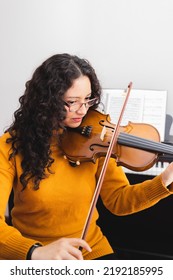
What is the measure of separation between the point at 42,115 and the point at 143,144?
1.00 ft

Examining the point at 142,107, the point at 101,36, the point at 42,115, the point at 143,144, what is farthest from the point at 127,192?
the point at 101,36

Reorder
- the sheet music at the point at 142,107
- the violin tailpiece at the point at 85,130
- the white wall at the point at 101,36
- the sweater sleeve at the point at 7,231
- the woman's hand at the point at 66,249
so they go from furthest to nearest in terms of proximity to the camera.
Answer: the white wall at the point at 101,36, the sheet music at the point at 142,107, the violin tailpiece at the point at 85,130, the sweater sleeve at the point at 7,231, the woman's hand at the point at 66,249

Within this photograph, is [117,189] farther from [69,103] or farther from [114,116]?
[114,116]

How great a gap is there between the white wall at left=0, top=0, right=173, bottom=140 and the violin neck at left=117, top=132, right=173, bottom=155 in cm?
89

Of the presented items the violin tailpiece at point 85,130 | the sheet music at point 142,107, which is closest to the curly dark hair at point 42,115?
the violin tailpiece at point 85,130

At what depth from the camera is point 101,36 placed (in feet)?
6.88

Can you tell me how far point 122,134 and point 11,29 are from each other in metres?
1.42

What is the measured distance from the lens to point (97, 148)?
1184 millimetres

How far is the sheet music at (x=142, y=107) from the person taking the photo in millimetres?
1789

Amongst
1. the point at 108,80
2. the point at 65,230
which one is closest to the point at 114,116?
the point at 108,80

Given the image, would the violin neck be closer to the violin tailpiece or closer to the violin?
the violin

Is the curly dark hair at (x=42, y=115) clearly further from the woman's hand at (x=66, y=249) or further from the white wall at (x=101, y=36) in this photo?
the white wall at (x=101, y=36)

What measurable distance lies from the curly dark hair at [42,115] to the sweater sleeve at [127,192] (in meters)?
0.20
